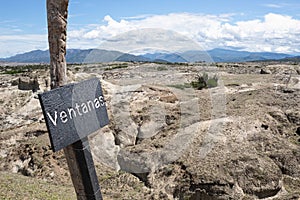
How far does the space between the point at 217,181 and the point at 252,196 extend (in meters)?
0.89

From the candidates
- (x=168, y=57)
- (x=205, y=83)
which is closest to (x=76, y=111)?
(x=168, y=57)

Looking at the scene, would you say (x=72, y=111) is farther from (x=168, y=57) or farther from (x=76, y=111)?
(x=168, y=57)

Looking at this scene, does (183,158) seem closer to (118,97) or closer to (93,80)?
(118,97)

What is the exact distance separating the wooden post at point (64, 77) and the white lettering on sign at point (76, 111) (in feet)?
1.30

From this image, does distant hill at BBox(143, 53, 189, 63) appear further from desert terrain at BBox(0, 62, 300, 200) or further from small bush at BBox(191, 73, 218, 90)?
small bush at BBox(191, 73, 218, 90)

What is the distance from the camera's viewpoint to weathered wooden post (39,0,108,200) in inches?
171

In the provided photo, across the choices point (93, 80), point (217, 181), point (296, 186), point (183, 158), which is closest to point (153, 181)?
point (183, 158)

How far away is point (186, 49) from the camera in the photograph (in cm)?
717

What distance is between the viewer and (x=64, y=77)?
4824 mm

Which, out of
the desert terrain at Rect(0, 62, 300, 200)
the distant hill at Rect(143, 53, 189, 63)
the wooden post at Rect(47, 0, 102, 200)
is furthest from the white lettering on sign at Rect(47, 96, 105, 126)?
the desert terrain at Rect(0, 62, 300, 200)

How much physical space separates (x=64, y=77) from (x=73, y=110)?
1.93 feet

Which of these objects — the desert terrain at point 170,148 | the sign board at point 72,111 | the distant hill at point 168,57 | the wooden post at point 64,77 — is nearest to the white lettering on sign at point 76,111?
the sign board at point 72,111

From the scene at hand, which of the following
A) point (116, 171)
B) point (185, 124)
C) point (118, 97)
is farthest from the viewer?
point (118, 97)

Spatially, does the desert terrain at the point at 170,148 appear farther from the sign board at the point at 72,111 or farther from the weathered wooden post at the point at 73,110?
the sign board at the point at 72,111
